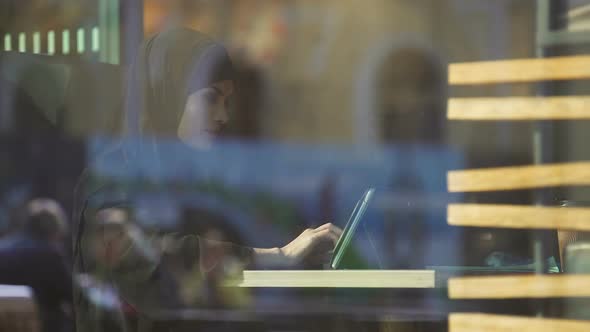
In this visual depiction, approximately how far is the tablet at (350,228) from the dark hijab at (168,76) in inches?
18.0

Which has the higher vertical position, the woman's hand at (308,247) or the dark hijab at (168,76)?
the dark hijab at (168,76)

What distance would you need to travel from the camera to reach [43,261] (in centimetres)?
270

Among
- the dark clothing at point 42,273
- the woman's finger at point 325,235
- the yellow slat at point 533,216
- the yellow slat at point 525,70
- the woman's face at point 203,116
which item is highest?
the yellow slat at point 525,70

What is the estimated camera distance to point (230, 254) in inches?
107

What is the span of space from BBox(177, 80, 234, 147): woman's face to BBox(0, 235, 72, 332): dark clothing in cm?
46

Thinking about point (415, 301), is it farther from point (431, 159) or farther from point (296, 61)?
point (296, 61)

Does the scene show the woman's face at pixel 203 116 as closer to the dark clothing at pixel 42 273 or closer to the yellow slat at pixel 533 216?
the dark clothing at pixel 42 273

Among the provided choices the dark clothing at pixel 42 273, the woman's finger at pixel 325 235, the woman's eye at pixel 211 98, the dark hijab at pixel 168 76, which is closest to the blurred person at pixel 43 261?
the dark clothing at pixel 42 273

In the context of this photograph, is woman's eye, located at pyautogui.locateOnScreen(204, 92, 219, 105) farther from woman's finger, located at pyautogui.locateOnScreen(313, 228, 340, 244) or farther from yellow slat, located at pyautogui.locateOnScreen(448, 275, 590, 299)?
yellow slat, located at pyautogui.locateOnScreen(448, 275, 590, 299)

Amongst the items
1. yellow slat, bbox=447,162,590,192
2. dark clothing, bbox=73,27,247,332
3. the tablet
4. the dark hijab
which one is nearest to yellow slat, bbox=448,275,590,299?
yellow slat, bbox=447,162,590,192

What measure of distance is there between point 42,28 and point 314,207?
83 cm

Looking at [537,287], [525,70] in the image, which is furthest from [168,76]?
[537,287]

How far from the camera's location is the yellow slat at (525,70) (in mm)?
2086

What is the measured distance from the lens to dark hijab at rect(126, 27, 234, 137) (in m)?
2.64
